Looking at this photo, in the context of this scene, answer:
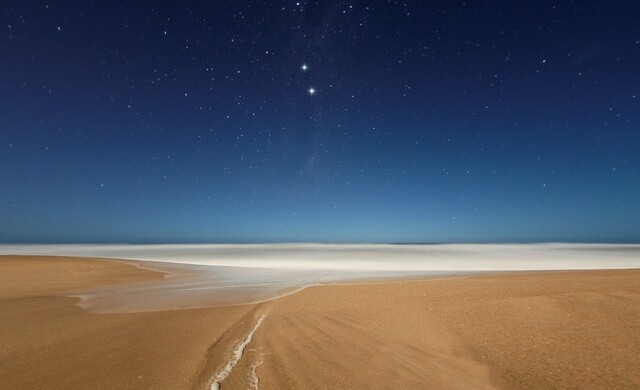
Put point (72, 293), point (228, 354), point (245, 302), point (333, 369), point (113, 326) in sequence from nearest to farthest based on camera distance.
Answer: point (333, 369), point (228, 354), point (113, 326), point (245, 302), point (72, 293)

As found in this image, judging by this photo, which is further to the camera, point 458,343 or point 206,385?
point 458,343

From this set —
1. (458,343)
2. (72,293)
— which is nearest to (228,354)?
(458,343)

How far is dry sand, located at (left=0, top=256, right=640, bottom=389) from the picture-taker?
4.10 metres

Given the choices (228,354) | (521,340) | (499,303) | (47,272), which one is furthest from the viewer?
(47,272)

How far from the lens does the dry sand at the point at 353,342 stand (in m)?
4.10

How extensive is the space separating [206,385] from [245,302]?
4.92 m

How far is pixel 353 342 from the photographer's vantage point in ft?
17.7

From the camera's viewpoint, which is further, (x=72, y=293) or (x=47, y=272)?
(x=47, y=272)

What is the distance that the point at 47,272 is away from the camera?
1516cm

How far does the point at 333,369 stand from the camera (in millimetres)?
4367

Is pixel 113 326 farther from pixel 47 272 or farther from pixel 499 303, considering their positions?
pixel 47 272

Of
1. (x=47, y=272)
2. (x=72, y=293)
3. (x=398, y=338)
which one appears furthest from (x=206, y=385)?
(x=47, y=272)

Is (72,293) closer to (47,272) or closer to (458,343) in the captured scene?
(47,272)

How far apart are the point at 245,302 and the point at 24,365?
15.6 ft
